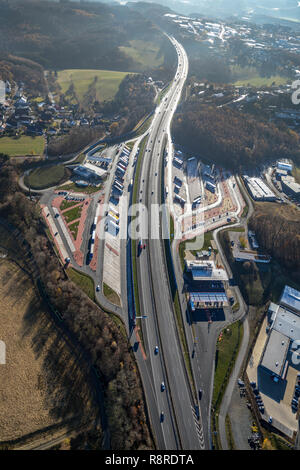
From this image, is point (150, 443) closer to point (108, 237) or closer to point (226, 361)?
point (226, 361)

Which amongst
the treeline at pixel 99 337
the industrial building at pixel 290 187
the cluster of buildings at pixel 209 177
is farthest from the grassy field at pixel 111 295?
the industrial building at pixel 290 187

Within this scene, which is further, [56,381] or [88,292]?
[88,292]
